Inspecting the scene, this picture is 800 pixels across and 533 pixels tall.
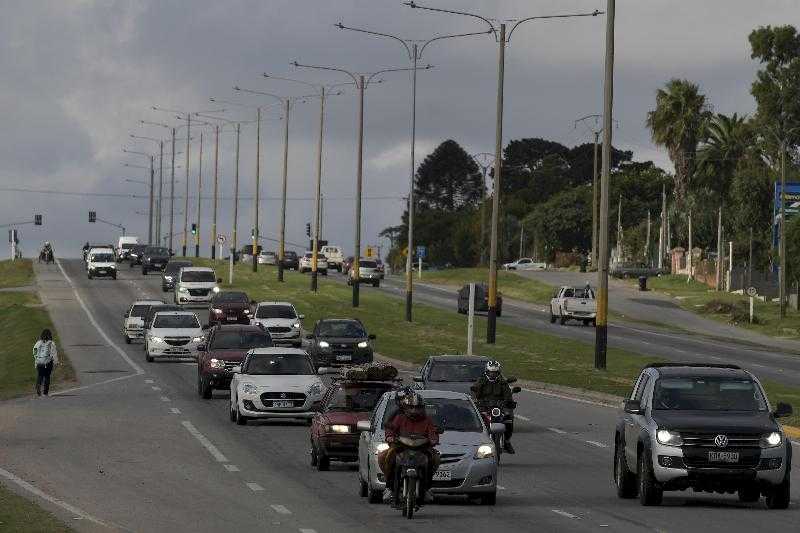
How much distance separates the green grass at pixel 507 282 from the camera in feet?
377

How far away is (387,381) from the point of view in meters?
30.1

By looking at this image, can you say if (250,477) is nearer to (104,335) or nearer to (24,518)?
(24,518)

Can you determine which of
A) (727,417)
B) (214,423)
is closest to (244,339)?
(214,423)

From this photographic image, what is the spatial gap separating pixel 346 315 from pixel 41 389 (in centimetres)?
3696

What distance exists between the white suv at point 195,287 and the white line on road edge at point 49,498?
62.5 meters

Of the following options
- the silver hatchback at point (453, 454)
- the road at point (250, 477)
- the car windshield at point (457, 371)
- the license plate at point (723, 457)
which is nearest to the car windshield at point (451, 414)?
the silver hatchback at point (453, 454)

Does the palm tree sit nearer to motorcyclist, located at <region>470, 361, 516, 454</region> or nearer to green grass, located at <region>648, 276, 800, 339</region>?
green grass, located at <region>648, 276, 800, 339</region>

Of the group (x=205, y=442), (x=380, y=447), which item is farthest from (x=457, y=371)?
(x=380, y=447)

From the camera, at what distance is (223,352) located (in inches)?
1748

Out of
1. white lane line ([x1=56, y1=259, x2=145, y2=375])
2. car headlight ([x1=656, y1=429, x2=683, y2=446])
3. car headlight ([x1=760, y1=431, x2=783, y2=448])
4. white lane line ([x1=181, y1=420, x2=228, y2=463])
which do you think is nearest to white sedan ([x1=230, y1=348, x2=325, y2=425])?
white lane line ([x1=181, y1=420, x2=228, y2=463])

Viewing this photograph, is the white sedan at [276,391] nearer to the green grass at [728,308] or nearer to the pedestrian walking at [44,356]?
the pedestrian walking at [44,356]

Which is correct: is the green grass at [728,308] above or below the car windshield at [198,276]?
below

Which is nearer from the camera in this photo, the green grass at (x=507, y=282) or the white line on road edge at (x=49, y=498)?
the white line on road edge at (x=49, y=498)

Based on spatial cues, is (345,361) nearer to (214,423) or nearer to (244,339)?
(244,339)
